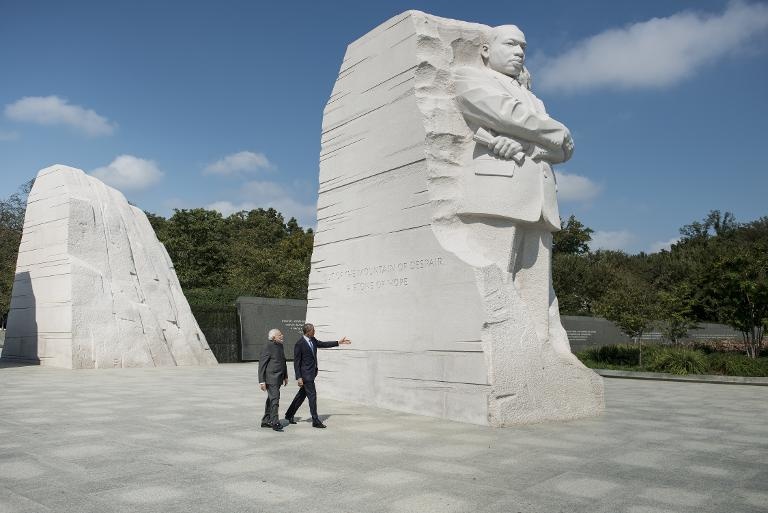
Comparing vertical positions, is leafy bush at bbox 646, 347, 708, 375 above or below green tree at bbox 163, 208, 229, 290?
below

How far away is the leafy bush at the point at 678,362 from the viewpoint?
16469mm

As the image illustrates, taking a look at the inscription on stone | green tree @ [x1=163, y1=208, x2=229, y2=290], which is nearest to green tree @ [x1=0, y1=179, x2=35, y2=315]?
green tree @ [x1=163, y1=208, x2=229, y2=290]

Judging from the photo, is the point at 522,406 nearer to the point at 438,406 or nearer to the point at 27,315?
the point at 438,406

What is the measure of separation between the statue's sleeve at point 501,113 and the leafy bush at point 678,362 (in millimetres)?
9879

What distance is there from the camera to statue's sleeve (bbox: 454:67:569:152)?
8734mm

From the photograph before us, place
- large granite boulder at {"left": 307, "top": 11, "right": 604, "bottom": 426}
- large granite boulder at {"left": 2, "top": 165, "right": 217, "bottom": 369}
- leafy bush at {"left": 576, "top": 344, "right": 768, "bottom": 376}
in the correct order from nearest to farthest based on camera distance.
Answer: large granite boulder at {"left": 307, "top": 11, "right": 604, "bottom": 426}, leafy bush at {"left": 576, "top": 344, "right": 768, "bottom": 376}, large granite boulder at {"left": 2, "top": 165, "right": 217, "bottom": 369}

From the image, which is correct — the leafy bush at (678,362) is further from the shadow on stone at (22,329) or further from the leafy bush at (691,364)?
the shadow on stone at (22,329)

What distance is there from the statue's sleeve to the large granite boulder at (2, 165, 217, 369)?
1161 cm

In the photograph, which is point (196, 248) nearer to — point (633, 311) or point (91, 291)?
point (91, 291)

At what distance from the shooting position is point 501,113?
8703mm

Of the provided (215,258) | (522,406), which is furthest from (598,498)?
(215,258)

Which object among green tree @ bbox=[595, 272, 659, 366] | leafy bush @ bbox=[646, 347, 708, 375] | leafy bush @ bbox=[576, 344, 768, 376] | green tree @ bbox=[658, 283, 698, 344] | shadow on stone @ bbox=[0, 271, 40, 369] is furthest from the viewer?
green tree @ bbox=[658, 283, 698, 344]

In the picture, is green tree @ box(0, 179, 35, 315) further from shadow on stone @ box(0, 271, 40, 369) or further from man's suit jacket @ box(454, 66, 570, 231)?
man's suit jacket @ box(454, 66, 570, 231)

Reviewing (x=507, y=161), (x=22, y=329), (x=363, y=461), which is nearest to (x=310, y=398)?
(x=363, y=461)
